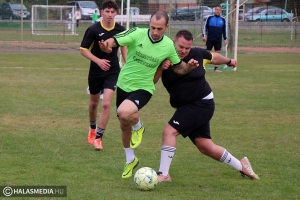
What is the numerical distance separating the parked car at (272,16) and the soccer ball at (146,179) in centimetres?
2793

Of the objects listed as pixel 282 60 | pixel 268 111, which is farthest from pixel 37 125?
Result: pixel 282 60

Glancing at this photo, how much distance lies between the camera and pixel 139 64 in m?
6.56

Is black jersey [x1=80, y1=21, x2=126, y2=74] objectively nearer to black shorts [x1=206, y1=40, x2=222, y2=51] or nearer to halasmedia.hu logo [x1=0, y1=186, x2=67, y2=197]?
halasmedia.hu logo [x1=0, y1=186, x2=67, y2=197]

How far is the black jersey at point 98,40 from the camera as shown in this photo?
827cm

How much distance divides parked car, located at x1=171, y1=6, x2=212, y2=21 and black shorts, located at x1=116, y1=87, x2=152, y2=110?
16.4 m

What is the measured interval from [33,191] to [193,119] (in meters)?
1.86

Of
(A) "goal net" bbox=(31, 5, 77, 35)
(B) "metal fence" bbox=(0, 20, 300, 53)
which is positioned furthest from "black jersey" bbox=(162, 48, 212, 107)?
(A) "goal net" bbox=(31, 5, 77, 35)

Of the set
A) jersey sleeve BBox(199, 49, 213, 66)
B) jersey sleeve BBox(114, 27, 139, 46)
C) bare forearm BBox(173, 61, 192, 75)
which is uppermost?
jersey sleeve BBox(114, 27, 139, 46)

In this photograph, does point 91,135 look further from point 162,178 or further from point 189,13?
point 189,13

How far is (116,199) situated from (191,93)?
1522 millimetres

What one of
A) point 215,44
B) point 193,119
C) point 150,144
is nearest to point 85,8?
point 215,44

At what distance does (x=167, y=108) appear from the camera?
12031 millimetres

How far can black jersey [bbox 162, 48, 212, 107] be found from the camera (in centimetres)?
648

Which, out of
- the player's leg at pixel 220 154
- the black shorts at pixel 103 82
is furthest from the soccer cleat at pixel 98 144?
the player's leg at pixel 220 154
